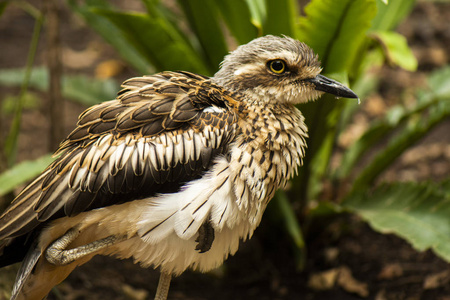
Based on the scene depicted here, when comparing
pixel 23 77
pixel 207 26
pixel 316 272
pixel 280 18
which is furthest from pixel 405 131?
pixel 23 77

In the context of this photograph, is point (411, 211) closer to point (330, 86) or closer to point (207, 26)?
point (330, 86)

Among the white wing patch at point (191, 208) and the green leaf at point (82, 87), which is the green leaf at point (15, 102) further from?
the white wing patch at point (191, 208)

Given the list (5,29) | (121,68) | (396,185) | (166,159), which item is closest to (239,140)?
(166,159)

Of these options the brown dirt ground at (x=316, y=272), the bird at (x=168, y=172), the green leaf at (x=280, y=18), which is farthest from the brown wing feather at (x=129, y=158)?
the green leaf at (x=280, y=18)

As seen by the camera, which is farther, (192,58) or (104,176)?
(192,58)

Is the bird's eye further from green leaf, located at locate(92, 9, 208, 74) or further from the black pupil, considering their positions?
green leaf, located at locate(92, 9, 208, 74)

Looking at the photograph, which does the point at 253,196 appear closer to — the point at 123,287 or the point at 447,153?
the point at 123,287
